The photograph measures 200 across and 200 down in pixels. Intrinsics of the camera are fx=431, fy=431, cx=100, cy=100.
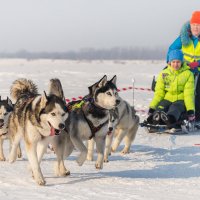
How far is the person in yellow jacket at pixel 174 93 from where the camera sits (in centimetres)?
670

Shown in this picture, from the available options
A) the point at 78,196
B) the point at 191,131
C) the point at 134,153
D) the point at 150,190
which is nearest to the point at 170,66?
the point at 191,131

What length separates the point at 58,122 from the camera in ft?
11.6

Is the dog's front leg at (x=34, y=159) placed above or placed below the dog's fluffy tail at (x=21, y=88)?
below

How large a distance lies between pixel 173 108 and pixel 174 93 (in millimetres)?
281

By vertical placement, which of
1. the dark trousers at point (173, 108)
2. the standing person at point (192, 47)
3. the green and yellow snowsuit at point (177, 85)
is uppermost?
the standing person at point (192, 47)

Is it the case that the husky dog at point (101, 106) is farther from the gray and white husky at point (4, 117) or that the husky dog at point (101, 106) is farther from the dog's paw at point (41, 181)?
the gray and white husky at point (4, 117)

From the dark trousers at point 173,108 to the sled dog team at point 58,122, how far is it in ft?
4.93

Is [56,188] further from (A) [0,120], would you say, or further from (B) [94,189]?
(A) [0,120]

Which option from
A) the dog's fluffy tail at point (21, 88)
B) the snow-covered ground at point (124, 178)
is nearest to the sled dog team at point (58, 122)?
the dog's fluffy tail at point (21, 88)

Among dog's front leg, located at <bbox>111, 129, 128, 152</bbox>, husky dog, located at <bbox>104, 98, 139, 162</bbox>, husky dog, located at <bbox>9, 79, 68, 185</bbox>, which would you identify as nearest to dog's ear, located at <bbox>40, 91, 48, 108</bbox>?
husky dog, located at <bbox>9, 79, 68, 185</bbox>

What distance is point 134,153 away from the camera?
5629 millimetres

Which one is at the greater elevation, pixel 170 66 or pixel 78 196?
pixel 170 66

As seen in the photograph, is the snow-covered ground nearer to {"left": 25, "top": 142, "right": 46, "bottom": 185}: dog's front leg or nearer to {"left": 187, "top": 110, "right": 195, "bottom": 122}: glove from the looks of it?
{"left": 25, "top": 142, "right": 46, "bottom": 185}: dog's front leg

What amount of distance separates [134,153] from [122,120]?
46 centimetres
